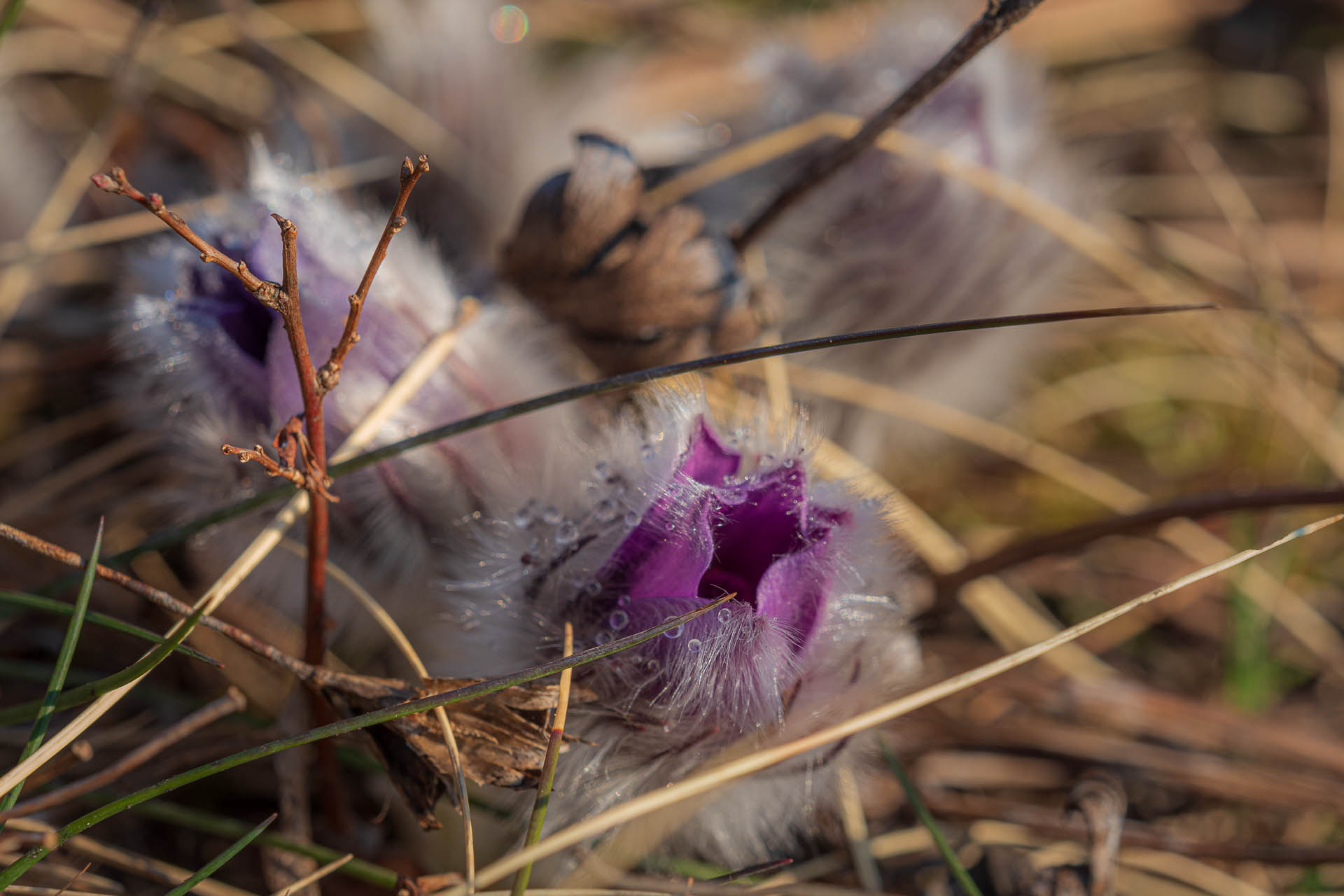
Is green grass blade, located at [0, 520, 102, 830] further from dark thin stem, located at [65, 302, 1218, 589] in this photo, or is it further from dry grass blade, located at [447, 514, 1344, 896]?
dry grass blade, located at [447, 514, 1344, 896]

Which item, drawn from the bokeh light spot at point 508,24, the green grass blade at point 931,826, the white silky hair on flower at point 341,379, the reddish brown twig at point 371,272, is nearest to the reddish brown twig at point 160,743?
the white silky hair on flower at point 341,379

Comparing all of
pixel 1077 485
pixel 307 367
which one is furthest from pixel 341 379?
pixel 1077 485

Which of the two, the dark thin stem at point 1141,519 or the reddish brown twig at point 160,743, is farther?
the dark thin stem at point 1141,519

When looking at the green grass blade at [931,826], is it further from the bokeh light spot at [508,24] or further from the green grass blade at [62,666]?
the bokeh light spot at [508,24]

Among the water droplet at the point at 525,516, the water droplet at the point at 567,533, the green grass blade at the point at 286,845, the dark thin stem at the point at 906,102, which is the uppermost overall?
the dark thin stem at the point at 906,102

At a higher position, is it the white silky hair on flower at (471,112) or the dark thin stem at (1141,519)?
the white silky hair on flower at (471,112)

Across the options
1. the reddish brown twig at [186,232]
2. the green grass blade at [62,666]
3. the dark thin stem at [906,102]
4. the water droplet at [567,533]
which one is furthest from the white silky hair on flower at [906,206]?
the green grass blade at [62,666]

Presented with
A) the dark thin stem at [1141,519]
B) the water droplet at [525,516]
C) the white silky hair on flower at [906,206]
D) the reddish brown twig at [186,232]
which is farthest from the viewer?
the white silky hair on flower at [906,206]

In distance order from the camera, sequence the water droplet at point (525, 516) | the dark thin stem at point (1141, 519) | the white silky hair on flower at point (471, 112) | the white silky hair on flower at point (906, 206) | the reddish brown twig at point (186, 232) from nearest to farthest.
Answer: the reddish brown twig at point (186, 232) < the water droplet at point (525, 516) < the dark thin stem at point (1141, 519) < the white silky hair on flower at point (906, 206) < the white silky hair on flower at point (471, 112)

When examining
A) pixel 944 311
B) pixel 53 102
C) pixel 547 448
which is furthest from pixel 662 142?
pixel 53 102
